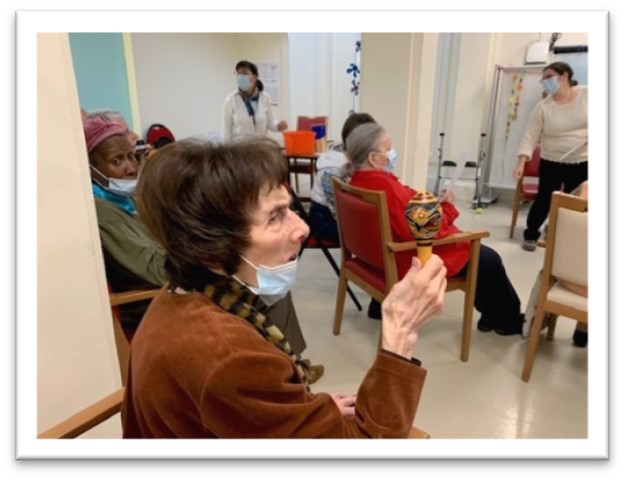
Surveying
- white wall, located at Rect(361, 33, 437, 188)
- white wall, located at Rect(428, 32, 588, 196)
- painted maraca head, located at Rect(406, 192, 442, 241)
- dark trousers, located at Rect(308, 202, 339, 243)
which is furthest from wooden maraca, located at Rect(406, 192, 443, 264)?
white wall, located at Rect(428, 32, 588, 196)

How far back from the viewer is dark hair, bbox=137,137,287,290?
782mm

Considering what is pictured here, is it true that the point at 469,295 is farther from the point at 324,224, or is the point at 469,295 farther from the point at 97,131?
the point at 97,131

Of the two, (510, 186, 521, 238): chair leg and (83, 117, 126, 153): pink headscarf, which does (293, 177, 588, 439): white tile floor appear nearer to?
(510, 186, 521, 238): chair leg

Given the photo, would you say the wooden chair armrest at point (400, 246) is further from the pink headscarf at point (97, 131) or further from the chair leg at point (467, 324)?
the pink headscarf at point (97, 131)

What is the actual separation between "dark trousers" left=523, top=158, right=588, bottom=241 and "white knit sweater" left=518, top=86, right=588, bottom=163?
5cm

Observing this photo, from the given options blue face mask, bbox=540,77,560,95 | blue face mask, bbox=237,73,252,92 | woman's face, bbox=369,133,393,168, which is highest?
blue face mask, bbox=237,73,252,92

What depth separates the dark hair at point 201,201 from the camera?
0.78 metres

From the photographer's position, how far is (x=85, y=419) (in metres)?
0.98

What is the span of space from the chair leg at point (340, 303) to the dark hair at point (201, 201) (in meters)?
1.58

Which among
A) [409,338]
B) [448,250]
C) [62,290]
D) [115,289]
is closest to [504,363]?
[448,250]

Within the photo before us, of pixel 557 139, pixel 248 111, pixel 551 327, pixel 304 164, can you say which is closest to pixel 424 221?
pixel 551 327

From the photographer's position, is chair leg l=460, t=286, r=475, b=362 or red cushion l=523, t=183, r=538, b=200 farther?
red cushion l=523, t=183, r=538, b=200

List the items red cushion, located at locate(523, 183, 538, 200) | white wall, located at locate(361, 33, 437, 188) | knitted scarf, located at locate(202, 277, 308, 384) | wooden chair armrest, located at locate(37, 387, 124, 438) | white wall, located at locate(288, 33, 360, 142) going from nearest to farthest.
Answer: knitted scarf, located at locate(202, 277, 308, 384)
wooden chair armrest, located at locate(37, 387, 124, 438)
white wall, located at locate(361, 33, 437, 188)
red cushion, located at locate(523, 183, 538, 200)
white wall, located at locate(288, 33, 360, 142)
